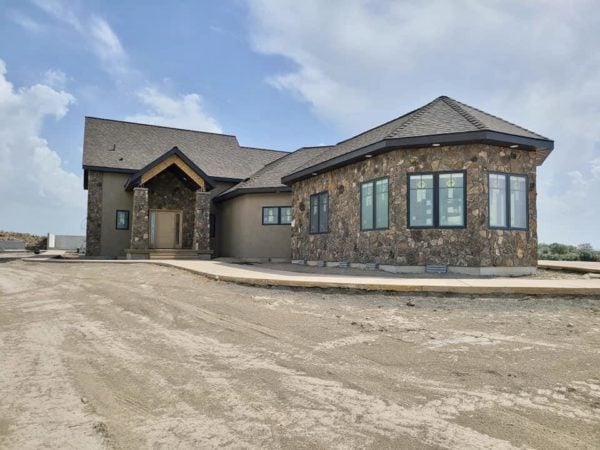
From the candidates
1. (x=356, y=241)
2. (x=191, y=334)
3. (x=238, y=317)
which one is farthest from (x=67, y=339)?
(x=356, y=241)

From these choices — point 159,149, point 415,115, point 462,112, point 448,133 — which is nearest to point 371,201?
point 448,133

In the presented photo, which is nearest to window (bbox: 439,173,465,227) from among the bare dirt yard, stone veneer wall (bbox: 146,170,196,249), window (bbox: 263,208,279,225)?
the bare dirt yard

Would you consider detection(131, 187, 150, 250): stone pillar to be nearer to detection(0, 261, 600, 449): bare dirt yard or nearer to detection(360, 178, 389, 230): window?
detection(360, 178, 389, 230): window

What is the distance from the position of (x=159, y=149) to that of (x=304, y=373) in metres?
21.3

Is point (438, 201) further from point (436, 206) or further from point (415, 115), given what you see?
point (415, 115)

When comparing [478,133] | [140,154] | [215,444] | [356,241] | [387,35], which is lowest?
[215,444]

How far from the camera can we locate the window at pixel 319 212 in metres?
14.5

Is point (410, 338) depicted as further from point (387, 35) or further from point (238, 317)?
point (387, 35)

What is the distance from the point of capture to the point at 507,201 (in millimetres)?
11164

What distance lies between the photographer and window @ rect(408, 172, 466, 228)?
10.9 meters

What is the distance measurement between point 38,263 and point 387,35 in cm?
1460

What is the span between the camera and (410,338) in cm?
524

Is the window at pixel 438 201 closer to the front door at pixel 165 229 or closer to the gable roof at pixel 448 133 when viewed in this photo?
the gable roof at pixel 448 133

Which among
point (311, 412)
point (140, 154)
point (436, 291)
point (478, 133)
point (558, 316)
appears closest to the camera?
point (311, 412)
